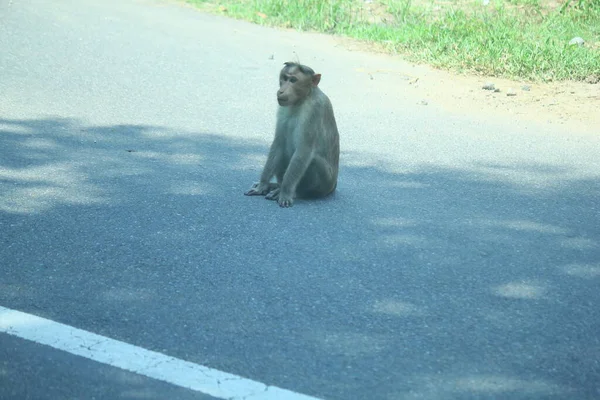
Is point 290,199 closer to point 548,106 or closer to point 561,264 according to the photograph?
point 561,264

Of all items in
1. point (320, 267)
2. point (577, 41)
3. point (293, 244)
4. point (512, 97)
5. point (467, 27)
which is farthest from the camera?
point (467, 27)

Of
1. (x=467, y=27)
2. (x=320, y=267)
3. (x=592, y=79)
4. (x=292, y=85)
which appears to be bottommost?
(x=320, y=267)

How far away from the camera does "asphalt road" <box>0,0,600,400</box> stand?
A: 377 cm

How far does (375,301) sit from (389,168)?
9.26ft

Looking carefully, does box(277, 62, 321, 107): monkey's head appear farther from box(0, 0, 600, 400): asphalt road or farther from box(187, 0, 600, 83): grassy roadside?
box(187, 0, 600, 83): grassy roadside

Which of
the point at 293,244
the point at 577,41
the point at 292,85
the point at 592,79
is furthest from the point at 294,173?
the point at 577,41

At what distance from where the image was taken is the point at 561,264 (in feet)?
17.1

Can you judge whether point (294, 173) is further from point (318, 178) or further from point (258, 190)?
point (258, 190)

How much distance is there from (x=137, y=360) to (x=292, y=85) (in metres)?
2.93

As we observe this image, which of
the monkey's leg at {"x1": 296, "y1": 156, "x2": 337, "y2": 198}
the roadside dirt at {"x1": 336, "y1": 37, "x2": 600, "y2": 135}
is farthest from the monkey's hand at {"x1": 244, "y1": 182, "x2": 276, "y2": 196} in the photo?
the roadside dirt at {"x1": 336, "y1": 37, "x2": 600, "y2": 135}

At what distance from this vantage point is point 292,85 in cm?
618

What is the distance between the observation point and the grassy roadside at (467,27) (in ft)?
34.7

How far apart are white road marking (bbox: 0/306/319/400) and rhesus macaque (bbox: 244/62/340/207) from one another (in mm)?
2421

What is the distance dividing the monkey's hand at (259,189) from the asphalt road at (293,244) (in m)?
0.11
